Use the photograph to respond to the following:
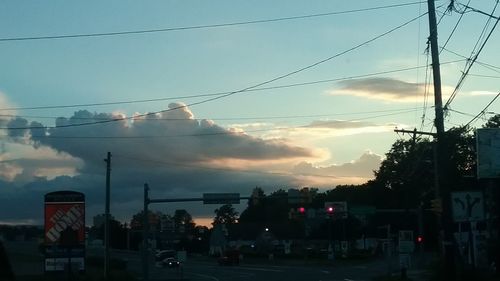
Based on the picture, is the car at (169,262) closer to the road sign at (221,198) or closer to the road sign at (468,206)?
the road sign at (221,198)

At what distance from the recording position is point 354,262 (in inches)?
4341

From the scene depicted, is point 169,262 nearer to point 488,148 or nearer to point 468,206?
point 488,148

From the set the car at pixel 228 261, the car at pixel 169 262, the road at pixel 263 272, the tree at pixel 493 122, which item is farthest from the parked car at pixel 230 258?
the tree at pixel 493 122

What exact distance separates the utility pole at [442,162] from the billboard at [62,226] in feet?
87.3

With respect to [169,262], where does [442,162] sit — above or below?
above

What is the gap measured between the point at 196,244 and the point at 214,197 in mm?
143102

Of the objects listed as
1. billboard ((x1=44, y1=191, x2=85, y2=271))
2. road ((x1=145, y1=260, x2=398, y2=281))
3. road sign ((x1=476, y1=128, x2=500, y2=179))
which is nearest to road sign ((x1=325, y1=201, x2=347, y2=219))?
road ((x1=145, y1=260, x2=398, y2=281))

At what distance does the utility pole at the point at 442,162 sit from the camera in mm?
34156

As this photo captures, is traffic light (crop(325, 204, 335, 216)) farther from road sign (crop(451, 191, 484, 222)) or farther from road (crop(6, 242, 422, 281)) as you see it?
road sign (crop(451, 191, 484, 222))

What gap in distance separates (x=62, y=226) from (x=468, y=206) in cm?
3415

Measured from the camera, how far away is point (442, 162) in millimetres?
35031

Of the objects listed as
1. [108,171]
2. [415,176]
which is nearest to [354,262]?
[415,176]

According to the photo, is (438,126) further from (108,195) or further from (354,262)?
(354,262)

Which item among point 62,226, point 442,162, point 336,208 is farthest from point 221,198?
point 442,162
